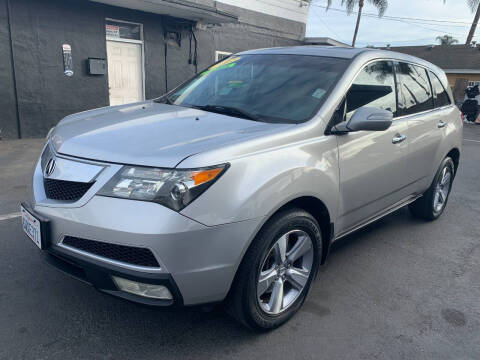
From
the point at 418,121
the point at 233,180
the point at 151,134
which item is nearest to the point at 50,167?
the point at 151,134

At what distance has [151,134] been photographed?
2.42m

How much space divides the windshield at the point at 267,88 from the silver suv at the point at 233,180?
1 cm

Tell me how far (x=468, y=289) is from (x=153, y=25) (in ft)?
31.8

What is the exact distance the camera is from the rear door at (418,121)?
3697mm

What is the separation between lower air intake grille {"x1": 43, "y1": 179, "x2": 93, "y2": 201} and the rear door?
8.96 feet

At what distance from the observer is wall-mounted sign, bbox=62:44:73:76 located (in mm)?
9108

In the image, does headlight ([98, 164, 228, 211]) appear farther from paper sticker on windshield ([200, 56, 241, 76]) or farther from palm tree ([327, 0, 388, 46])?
palm tree ([327, 0, 388, 46])

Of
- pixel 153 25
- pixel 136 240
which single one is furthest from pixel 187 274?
pixel 153 25

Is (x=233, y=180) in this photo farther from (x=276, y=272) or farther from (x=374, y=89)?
(x=374, y=89)

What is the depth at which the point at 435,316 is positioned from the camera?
2885 mm

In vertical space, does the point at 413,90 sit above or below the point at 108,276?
above

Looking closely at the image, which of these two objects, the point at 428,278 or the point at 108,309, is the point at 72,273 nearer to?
the point at 108,309

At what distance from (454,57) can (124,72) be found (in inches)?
1103

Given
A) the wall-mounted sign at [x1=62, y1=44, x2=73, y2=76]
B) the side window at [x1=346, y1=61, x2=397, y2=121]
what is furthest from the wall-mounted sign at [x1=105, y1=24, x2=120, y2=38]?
the side window at [x1=346, y1=61, x2=397, y2=121]
